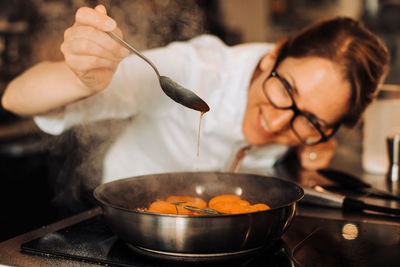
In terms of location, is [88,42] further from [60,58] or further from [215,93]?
[60,58]

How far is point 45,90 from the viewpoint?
3.52 ft

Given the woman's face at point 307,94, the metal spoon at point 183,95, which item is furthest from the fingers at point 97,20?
the woman's face at point 307,94

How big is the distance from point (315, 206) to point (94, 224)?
0.56 metres

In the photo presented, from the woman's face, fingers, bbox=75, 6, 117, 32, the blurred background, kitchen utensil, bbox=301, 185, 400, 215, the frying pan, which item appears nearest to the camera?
the frying pan

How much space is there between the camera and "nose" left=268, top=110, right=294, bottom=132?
1.37 m

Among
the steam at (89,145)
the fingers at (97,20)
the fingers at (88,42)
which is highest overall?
the fingers at (97,20)

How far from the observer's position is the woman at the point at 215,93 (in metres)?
1.06

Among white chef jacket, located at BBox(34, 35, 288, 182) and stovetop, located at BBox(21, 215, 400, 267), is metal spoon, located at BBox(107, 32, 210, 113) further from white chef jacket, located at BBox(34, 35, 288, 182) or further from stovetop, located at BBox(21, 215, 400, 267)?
white chef jacket, located at BBox(34, 35, 288, 182)

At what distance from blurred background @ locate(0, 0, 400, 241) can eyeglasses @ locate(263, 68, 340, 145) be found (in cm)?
29

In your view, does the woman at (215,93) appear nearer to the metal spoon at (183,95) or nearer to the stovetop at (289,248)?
the metal spoon at (183,95)

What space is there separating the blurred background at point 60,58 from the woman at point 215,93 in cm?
16

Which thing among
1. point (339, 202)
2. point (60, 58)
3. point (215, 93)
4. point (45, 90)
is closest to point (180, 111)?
point (215, 93)

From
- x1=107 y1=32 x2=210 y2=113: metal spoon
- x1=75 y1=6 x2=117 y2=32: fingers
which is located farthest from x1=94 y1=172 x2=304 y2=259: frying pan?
x1=75 y1=6 x2=117 y2=32: fingers

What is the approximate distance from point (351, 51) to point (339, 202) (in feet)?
1.79
